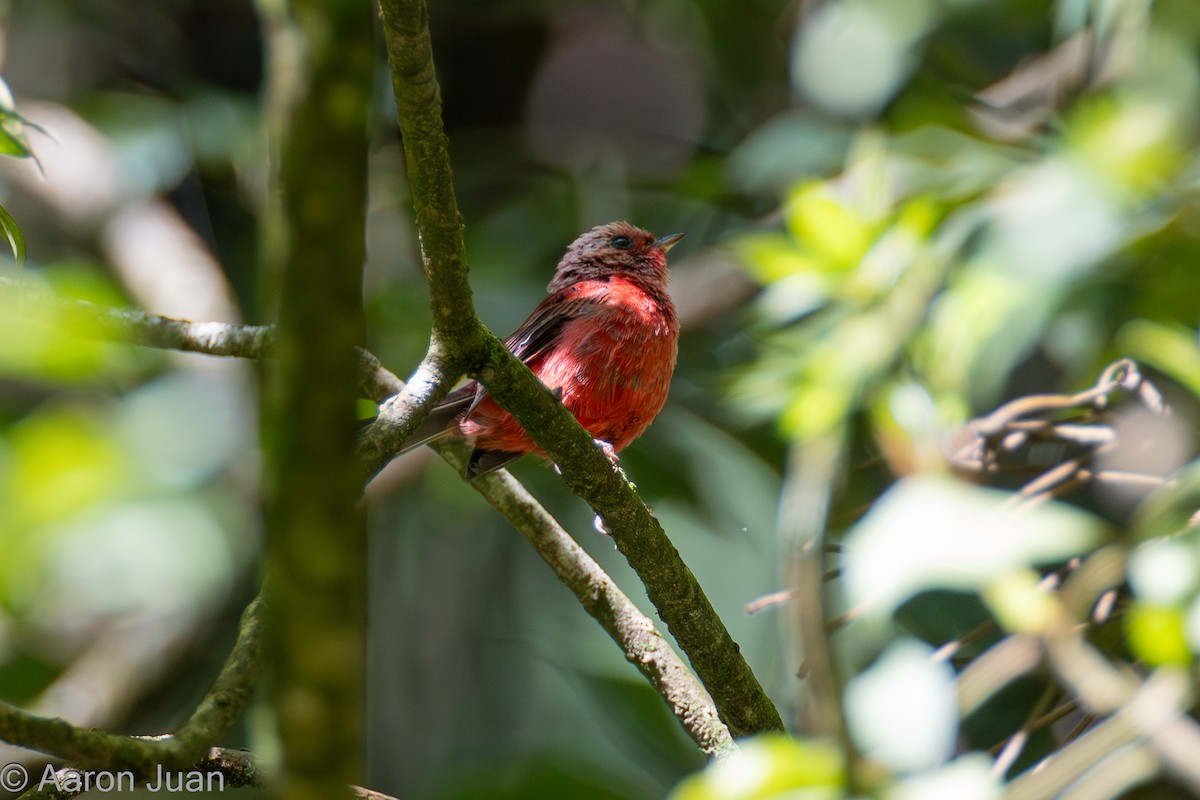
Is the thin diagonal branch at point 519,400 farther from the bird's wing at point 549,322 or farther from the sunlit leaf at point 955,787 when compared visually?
the bird's wing at point 549,322

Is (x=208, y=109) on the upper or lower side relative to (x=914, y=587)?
upper

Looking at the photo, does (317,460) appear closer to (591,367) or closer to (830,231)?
(830,231)

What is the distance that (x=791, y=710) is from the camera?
4496mm

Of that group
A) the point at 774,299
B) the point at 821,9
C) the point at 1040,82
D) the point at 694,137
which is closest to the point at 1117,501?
the point at 774,299

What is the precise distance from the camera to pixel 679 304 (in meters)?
7.09

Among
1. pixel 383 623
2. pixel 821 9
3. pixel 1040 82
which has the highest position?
pixel 821 9

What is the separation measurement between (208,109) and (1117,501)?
527cm

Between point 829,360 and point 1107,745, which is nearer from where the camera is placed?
point 1107,745

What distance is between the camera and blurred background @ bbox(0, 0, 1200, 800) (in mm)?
4039

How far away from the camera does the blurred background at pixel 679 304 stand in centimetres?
404

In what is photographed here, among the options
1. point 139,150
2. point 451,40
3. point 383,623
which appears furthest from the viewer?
point 451,40

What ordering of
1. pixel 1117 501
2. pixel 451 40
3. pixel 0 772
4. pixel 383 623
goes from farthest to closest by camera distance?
pixel 451 40 < pixel 383 623 < pixel 1117 501 < pixel 0 772

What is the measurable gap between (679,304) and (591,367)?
2247 millimetres

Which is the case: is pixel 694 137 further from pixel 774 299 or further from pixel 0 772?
pixel 0 772
